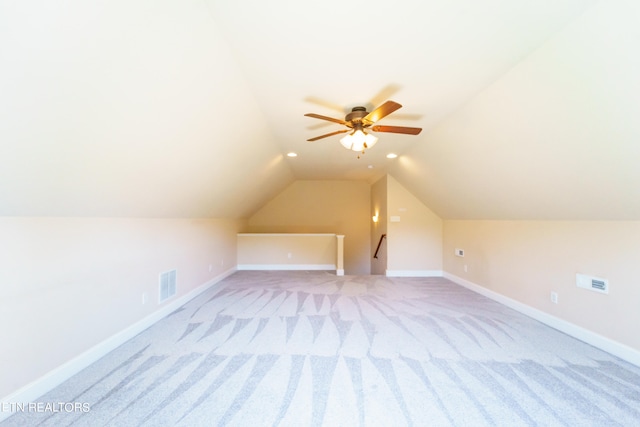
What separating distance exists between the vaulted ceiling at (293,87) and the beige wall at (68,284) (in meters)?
0.20

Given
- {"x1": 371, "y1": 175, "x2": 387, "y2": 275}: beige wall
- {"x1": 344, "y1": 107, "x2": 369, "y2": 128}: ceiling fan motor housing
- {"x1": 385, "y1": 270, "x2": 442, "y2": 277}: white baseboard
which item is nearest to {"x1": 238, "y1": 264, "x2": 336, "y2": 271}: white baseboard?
{"x1": 371, "y1": 175, "x2": 387, "y2": 275}: beige wall

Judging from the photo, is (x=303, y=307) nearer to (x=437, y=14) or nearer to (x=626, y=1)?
(x=437, y=14)

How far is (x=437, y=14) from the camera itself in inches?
65.2

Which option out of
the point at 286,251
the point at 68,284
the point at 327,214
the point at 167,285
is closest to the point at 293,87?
the point at 68,284

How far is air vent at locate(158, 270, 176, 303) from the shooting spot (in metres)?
3.45

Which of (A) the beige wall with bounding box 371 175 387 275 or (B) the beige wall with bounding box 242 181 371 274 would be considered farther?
(B) the beige wall with bounding box 242 181 371 274

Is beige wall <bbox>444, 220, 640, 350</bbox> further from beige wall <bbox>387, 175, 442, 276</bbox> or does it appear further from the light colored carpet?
beige wall <bbox>387, 175, 442, 276</bbox>

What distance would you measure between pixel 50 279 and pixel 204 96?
1888 millimetres

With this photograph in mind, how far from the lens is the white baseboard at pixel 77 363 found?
182 centimetres

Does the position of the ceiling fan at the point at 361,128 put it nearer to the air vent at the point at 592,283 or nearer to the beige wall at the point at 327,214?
the air vent at the point at 592,283

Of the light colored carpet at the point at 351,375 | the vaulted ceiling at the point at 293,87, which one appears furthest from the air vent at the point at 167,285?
the vaulted ceiling at the point at 293,87

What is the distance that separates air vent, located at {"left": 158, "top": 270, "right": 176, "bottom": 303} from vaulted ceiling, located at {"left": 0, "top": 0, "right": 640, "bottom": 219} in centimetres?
95

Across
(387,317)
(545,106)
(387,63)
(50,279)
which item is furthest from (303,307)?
(545,106)

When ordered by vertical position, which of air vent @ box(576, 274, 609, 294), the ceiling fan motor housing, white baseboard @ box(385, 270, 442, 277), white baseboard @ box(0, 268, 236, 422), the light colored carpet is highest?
the ceiling fan motor housing
